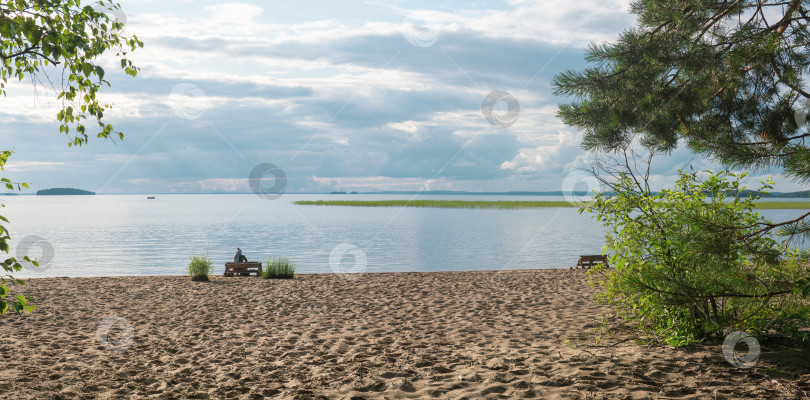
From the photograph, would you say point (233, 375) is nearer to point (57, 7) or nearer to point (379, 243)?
point (57, 7)

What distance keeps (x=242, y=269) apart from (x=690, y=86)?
1467 cm

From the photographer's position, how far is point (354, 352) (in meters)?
7.34

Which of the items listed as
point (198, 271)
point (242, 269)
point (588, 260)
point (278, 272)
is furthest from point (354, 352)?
point (588, 260)

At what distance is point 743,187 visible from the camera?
614 centimetres

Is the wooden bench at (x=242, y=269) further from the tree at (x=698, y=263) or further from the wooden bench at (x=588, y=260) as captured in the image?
the tree at (x=698, y=263)

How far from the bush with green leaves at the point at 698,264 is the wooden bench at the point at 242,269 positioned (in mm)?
12586

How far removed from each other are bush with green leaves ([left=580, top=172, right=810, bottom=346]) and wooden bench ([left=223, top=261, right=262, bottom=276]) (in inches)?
496

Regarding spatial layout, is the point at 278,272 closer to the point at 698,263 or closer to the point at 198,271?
the point at 198,271

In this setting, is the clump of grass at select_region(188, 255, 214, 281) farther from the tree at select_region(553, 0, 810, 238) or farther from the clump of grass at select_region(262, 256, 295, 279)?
the tree at select_region(553, 0, 810, 238)

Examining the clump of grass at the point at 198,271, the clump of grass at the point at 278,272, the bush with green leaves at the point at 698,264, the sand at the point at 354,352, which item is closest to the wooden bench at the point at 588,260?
the sand at the point at 354,352

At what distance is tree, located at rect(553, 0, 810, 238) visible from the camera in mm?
5809

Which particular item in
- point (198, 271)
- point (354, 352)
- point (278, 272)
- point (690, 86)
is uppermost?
point (690, 86)

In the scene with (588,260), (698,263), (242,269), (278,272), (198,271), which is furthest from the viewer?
(588,260)

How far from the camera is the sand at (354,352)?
5.51m
